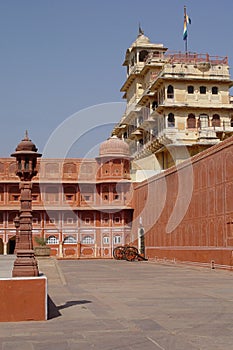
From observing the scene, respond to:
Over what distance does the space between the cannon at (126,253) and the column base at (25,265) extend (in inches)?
1119

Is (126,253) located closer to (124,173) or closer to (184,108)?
(124,173)

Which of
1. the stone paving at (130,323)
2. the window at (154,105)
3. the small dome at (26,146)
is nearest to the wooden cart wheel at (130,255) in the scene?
the window at (154,105)

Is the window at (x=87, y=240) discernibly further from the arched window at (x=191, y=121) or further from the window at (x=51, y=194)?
the arched window at (x=191, y=121)

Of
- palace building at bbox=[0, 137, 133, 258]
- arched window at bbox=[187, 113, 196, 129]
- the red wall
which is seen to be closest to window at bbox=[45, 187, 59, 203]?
palace building at bbox=[0, 137, 133, 258]

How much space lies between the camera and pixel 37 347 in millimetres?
6965

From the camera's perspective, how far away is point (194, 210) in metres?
29.4

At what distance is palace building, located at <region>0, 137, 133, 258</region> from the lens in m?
43.9

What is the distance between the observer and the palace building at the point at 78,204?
43.9 meters

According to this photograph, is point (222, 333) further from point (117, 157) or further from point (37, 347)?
point (117, 157)

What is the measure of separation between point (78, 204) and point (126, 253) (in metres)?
7.62

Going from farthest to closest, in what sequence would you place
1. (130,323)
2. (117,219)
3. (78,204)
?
(78,204) → (117,219) → (130,323)

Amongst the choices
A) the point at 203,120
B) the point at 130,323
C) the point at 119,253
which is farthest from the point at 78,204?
the point at 130,323

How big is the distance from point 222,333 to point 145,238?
3292 cm

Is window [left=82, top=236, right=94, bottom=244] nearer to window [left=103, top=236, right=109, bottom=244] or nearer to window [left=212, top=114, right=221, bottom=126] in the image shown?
window [left=103, top=236, right=109, bottom=244]
